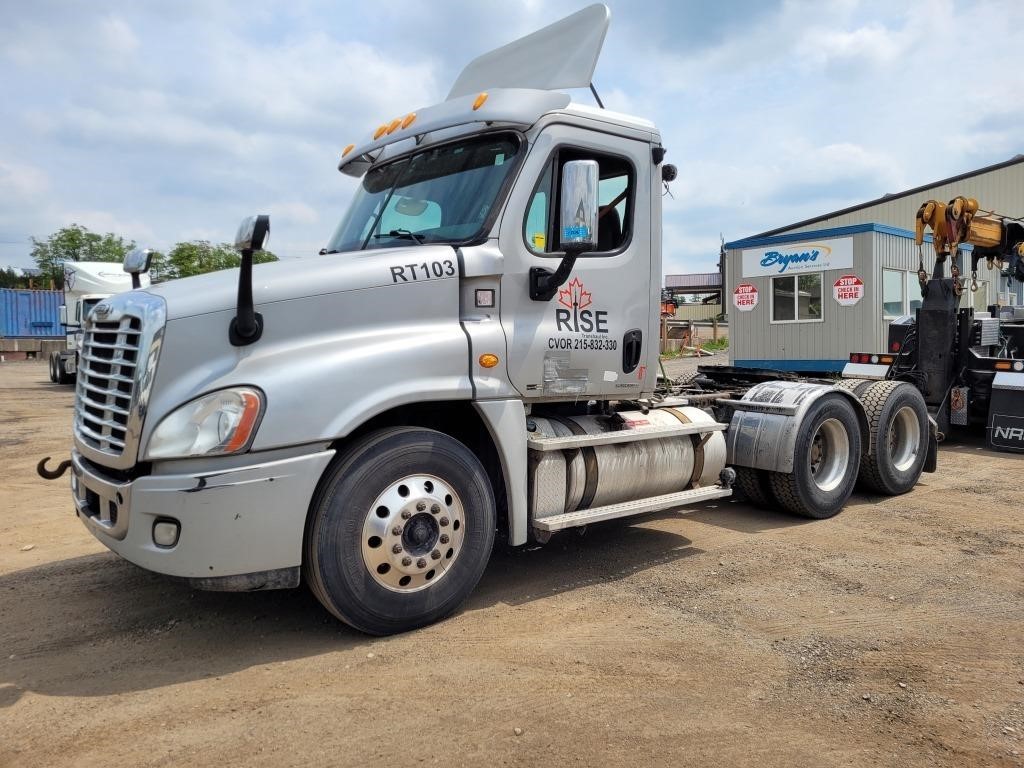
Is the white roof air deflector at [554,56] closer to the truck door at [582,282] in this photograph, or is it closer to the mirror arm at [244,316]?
the truck door at [582,282]

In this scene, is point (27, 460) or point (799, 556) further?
point (27, 460)

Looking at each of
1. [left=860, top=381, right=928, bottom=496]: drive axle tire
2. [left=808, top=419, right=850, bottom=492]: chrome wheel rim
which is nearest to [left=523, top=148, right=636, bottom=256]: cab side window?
[left=808, top=419, right=850, bottom=492]: chrome wheel rim

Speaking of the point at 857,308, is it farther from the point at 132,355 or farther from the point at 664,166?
the point at 132,355

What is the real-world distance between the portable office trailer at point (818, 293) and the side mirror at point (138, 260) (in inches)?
628

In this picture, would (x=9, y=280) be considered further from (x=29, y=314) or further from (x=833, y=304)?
(x=833, y=304)

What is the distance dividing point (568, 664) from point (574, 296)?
2.17 metres

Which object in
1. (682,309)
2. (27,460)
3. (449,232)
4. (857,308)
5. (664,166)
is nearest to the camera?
(449,232)

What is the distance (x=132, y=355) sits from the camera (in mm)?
3719

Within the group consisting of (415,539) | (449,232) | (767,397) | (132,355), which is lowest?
(415,539)

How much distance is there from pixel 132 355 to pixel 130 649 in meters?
1.48

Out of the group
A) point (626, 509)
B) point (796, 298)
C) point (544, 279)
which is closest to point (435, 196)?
point (544, 279)

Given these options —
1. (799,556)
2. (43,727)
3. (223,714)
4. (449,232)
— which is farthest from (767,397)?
(43,727)

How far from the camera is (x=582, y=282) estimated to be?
16.0 feet

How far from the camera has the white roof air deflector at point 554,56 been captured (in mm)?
4949
